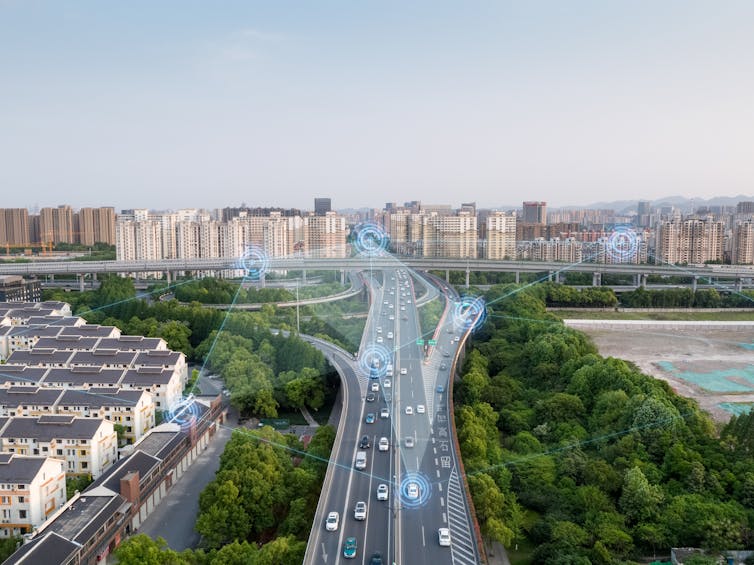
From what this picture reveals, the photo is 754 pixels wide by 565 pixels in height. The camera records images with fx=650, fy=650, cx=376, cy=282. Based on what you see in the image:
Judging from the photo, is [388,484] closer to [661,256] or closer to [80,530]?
[80,530]

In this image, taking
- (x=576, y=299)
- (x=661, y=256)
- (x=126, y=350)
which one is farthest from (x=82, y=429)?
(x=661, y=256)

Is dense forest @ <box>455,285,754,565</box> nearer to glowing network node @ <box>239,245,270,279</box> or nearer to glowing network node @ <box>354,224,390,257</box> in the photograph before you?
glowing network node @ <box>354,224,390,257</box>

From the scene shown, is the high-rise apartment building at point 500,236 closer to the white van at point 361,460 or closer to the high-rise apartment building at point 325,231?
the high-rise apartment building at point 325,231

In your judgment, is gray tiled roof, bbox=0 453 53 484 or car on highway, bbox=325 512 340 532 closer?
car on highway, bbox=325 512 340 532

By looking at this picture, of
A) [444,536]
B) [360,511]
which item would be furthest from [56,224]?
[444,536]

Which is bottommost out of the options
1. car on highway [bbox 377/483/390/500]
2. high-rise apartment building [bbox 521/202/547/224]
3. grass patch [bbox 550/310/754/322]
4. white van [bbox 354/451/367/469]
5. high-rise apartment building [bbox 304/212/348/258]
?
grass patch [bbox 550/310/754/322]

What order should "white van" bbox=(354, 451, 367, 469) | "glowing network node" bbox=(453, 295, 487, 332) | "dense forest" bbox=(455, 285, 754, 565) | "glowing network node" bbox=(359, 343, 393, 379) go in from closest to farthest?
"dense forest" bbox=(455, 285, 754, 565), "white van" bbox=(354, 451, 367, 469), "glowing network node" bbox=(359, 343, 393, 379), "glowing network node" bbox=(453, 295, 487, 332)

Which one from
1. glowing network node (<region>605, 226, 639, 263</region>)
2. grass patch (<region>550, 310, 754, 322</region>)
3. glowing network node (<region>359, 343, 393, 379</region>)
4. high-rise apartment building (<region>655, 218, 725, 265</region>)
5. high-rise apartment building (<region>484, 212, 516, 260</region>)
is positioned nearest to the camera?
glowing network node (<region>359, 343, 393, 379</region>)

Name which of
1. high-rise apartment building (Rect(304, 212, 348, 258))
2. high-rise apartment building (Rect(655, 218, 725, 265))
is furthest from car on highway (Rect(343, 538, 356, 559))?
high-rise apartment building (Rect(655, 218, 725, 265))

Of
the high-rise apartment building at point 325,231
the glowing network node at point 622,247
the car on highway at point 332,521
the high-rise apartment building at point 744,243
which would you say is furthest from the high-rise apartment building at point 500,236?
the car on highway at point 332,521
